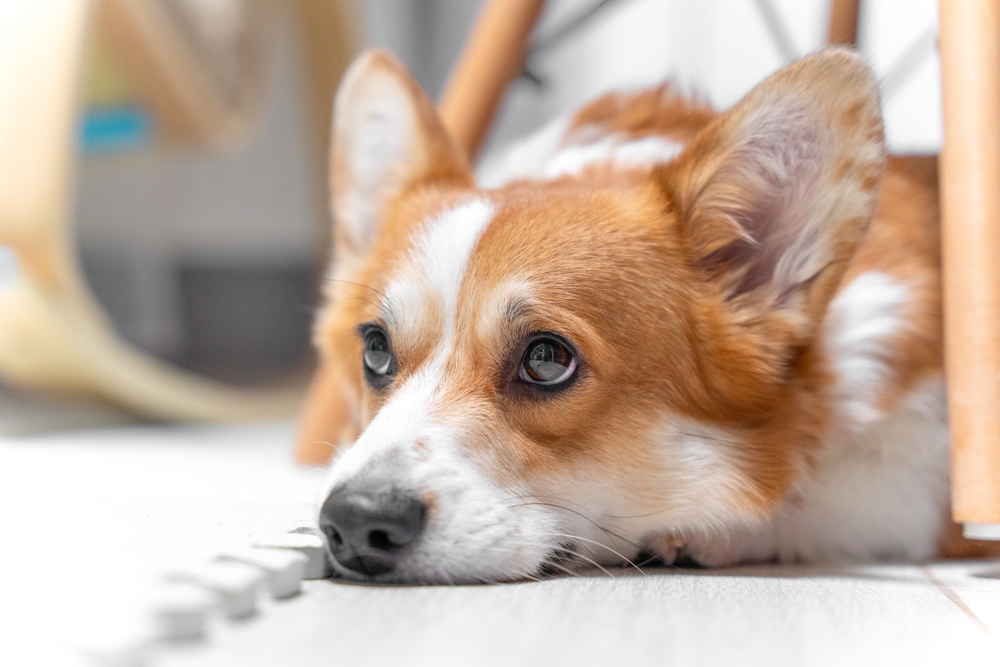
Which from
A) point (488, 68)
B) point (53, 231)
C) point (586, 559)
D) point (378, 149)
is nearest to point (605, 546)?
point (586, 559)

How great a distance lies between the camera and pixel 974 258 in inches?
40.2

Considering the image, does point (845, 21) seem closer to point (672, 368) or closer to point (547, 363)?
point (672, 368)

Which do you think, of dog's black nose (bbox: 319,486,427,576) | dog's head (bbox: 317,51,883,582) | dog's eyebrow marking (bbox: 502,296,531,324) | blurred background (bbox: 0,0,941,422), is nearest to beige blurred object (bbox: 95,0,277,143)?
blurred background (bbox: 0,0,941,422)

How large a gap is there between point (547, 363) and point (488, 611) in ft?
1.09

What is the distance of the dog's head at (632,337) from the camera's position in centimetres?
100

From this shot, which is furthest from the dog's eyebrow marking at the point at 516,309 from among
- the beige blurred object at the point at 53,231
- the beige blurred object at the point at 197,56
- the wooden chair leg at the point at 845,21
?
the beige blurred object at the point at 197,56

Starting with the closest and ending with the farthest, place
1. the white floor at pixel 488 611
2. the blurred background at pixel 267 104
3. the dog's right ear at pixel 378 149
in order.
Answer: the white floor at pixel 488 611 → the dog's right ear at pixel 378 149 → the blurred background at pixel 267 104

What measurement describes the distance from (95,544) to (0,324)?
4.17 ft

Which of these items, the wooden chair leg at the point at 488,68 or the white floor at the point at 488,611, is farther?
the wooden chair leg at the point at 488,68

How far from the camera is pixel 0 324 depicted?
2.02 meters

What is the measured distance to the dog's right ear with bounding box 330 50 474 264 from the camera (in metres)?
1.42

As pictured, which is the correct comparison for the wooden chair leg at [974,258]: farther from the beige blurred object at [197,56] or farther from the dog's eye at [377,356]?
the beige blurred object at [197,56]

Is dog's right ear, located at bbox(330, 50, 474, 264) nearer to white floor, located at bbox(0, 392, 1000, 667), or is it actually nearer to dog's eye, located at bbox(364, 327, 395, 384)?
dog's eye, located at bbox(364, 327, 395, 384)

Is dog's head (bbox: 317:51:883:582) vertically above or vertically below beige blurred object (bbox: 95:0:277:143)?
below
